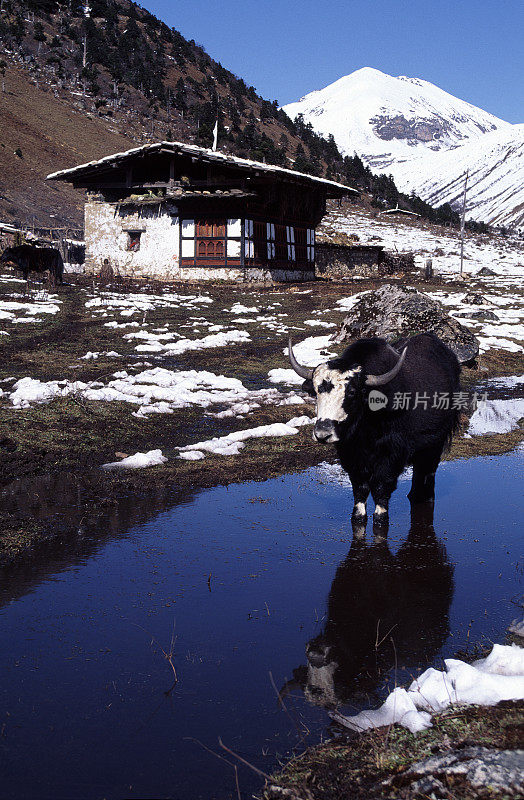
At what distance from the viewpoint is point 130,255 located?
32.2 m

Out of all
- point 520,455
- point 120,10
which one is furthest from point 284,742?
point 120,10

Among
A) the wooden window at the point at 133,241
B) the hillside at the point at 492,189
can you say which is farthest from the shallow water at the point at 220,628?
the hillside at the point at 492,189

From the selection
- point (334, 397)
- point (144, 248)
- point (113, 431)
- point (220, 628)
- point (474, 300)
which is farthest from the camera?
point (144, 248)

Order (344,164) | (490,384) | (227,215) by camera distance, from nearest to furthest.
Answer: (490,384), (227,215), (344,164)

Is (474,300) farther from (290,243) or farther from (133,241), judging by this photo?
(133,241)

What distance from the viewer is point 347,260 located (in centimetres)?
4072

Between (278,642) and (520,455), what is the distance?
237 inches

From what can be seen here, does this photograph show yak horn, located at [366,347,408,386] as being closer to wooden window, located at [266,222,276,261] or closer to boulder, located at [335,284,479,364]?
boulder, located at [335,284,479,364]

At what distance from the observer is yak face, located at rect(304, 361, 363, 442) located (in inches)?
229

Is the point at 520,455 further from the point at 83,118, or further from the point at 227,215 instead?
the point at 83,118

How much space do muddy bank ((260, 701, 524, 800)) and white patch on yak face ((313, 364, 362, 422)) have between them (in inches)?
120

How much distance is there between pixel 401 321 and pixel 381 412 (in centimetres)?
1040

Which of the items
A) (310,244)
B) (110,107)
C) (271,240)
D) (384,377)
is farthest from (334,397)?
(110,107)

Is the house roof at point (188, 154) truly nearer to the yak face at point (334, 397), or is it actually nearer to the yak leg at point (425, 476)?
the yak leg at point (425, 476)
